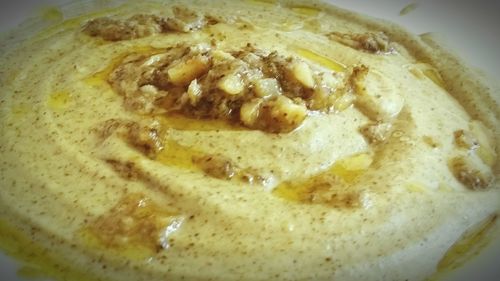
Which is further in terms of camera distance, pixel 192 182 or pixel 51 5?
pixel 51 5

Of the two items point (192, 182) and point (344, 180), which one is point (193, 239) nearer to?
point (192, 182)

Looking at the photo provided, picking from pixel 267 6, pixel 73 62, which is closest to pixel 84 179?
pixel 73 62

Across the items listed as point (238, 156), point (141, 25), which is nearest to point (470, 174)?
point (238, 156)

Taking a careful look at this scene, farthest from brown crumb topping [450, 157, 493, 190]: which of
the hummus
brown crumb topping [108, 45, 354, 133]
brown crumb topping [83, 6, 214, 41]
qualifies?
brown crumb topping [83, 6, 214, 41]

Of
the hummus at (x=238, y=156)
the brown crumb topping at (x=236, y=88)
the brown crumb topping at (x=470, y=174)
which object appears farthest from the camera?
the brown crumb topping at (x=236, y=88)

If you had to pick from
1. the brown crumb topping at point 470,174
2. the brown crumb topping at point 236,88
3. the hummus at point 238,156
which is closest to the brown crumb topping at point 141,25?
the hummus at point 238,156

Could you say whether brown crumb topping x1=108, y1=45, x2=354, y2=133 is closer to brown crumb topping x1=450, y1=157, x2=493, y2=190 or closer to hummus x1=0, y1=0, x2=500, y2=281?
hummus x1=0, y1=0, x2=500, y2=281

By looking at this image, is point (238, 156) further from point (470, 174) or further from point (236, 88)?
point (470, 174)

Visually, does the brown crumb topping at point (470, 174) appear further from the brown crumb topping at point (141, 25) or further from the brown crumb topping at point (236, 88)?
the brown crumb topping at point (141, 25)
